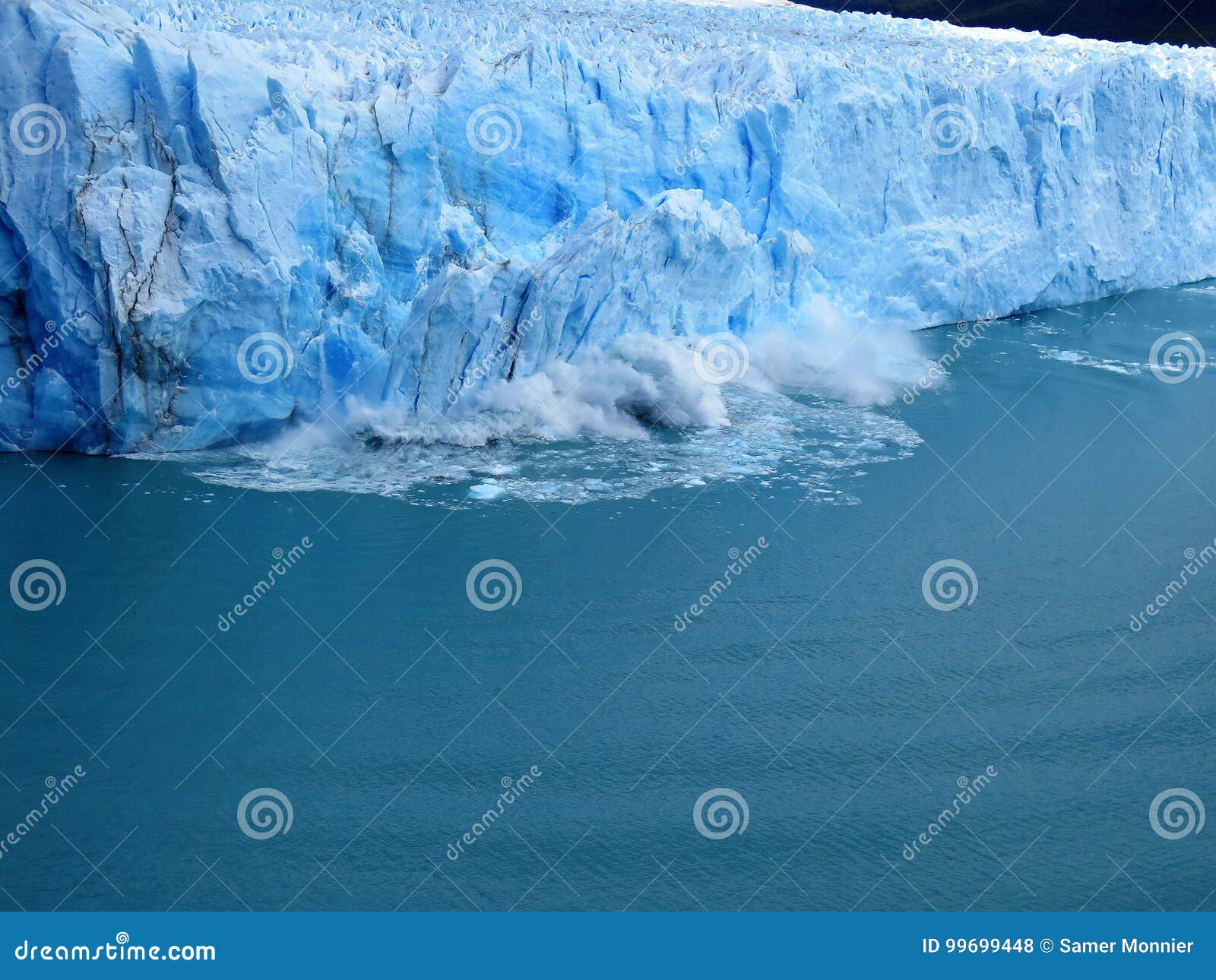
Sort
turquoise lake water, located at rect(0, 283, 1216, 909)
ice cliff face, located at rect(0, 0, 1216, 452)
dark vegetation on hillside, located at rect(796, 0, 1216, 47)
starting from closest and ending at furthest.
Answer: turquoise lake water, located at rect(0, 283, 1216, 909) → ice cliff face, located at rect(0, 0, 1216, 452) → dark vegetation on hillside, located at rect(796, 0, 1216, 47)

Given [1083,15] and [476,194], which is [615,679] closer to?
[476,194]

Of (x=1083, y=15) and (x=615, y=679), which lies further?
(x=1083, y=15)

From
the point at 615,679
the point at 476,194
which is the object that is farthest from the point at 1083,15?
the point at 615,679

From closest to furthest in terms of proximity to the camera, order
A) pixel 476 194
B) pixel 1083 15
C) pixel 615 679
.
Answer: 1. pixel 615 679
2. pixel 476 194
3. pixel 1083 15

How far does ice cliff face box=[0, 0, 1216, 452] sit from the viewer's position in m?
8.64

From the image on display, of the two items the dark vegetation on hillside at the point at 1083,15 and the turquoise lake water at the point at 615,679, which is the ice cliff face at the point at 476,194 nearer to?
the turquoise lake water at the point at 615,679

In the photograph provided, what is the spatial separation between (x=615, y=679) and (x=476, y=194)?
17.3 ft

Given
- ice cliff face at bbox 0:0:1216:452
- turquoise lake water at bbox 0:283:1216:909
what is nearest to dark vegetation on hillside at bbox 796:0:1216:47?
ice cliff face at bbox 0:0:1216:452

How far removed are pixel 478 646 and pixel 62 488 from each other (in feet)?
11.1

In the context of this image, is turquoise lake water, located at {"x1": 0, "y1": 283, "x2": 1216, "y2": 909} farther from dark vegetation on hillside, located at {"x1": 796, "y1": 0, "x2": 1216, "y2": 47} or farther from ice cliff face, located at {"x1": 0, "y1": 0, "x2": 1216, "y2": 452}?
dark vegetation on hillside, located at {"x1": 796, "y1": 0, "x2": 1216, "y2": 47}

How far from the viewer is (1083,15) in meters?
23.7

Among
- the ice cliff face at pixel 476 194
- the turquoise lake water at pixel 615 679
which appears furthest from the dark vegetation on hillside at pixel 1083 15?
the turquoise lake water at pixel 615 679

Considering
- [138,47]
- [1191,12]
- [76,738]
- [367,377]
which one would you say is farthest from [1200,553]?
[1191,12]

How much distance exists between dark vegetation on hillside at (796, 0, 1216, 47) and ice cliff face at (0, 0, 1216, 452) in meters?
9.72
